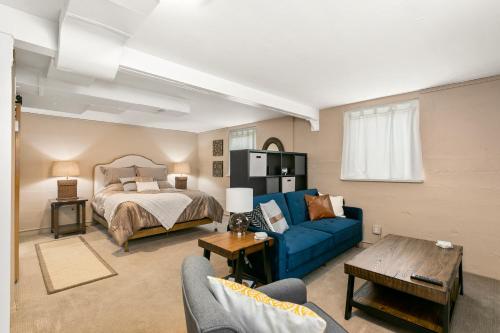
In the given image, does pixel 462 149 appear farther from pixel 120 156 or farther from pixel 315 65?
pixel 120 156

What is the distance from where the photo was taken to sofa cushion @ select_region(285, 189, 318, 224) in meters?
3.59

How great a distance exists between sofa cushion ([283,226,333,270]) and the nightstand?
403 centimetres

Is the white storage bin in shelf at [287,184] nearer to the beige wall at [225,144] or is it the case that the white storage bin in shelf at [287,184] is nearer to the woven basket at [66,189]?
the beige wall at [225,144]

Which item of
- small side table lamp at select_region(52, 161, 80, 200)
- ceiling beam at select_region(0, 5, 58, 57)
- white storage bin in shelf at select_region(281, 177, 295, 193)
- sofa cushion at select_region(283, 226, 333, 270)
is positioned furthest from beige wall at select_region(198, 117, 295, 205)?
ceiling beam at select_region(0, 5, 58, 57)

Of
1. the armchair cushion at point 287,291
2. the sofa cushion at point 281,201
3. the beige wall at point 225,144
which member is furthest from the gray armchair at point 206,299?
the beige wall at point 225,144

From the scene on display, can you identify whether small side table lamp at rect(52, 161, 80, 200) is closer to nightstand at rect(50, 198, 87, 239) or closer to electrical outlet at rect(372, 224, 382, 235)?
nightstand at rect(50, 198, 87, 239)

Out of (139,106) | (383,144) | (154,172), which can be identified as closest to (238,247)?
(139,106)

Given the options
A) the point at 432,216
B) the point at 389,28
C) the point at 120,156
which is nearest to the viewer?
the point at 389,28

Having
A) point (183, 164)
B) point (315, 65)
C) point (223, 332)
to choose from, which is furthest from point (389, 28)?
point (183, 164)

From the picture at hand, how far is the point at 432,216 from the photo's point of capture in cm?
332

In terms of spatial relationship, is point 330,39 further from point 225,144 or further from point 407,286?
point 225,144

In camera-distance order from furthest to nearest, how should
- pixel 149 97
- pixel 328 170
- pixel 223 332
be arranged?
pixel 328 170 → pixel 149 97 → pixel 223 332

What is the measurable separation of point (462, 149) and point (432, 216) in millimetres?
937

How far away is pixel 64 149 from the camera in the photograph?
5.07m
